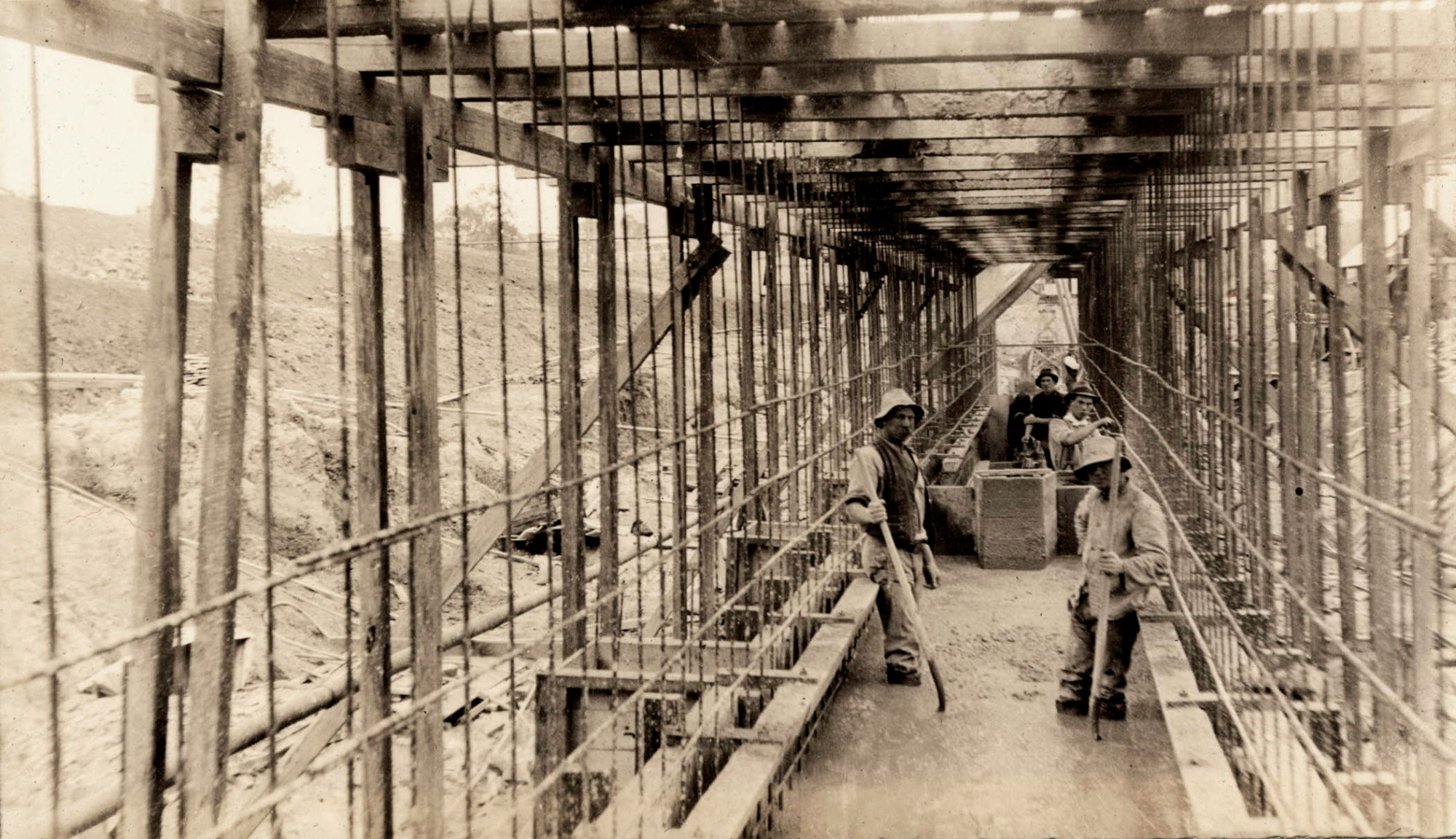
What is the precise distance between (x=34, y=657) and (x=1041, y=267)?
20265 millimetres

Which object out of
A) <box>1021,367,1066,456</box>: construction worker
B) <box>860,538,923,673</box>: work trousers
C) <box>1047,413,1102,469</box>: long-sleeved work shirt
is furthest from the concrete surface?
<box>1021,367,1066,456</box>: construction worker

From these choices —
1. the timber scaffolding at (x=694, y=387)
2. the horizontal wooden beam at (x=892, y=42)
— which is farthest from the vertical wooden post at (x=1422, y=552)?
the horizontal wooden beam at (x=892, y=42)

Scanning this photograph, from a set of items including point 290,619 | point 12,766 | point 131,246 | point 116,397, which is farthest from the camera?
point 131,246

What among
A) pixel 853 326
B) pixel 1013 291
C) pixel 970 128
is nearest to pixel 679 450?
pixel 970 128

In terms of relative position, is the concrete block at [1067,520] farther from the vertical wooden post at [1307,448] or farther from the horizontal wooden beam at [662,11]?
the horizontal wooden beam at [662,11]

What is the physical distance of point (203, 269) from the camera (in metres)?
17.9

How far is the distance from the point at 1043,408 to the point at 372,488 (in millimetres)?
13390

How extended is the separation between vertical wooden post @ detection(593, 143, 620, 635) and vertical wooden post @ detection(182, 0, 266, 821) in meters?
2.42

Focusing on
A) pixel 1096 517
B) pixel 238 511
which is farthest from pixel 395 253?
pixel 238 511

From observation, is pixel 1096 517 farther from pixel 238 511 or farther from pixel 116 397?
pixel 116 397

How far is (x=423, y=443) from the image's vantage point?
432 centimetres

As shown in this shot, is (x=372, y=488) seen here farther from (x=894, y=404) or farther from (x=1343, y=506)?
(x=894, y=404)

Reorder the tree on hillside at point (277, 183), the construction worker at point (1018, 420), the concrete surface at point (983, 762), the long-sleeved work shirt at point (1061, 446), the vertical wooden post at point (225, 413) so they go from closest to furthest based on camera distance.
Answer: the vertical wooden post at point (225, 413)
the concrete surface at point (983, 762)
the long-sleeved work shirt at point (1061, 446)
the construction worker at point (1018, 420)
the tree on hillside at point (277, 183)

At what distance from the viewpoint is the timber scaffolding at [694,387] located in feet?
10.3
